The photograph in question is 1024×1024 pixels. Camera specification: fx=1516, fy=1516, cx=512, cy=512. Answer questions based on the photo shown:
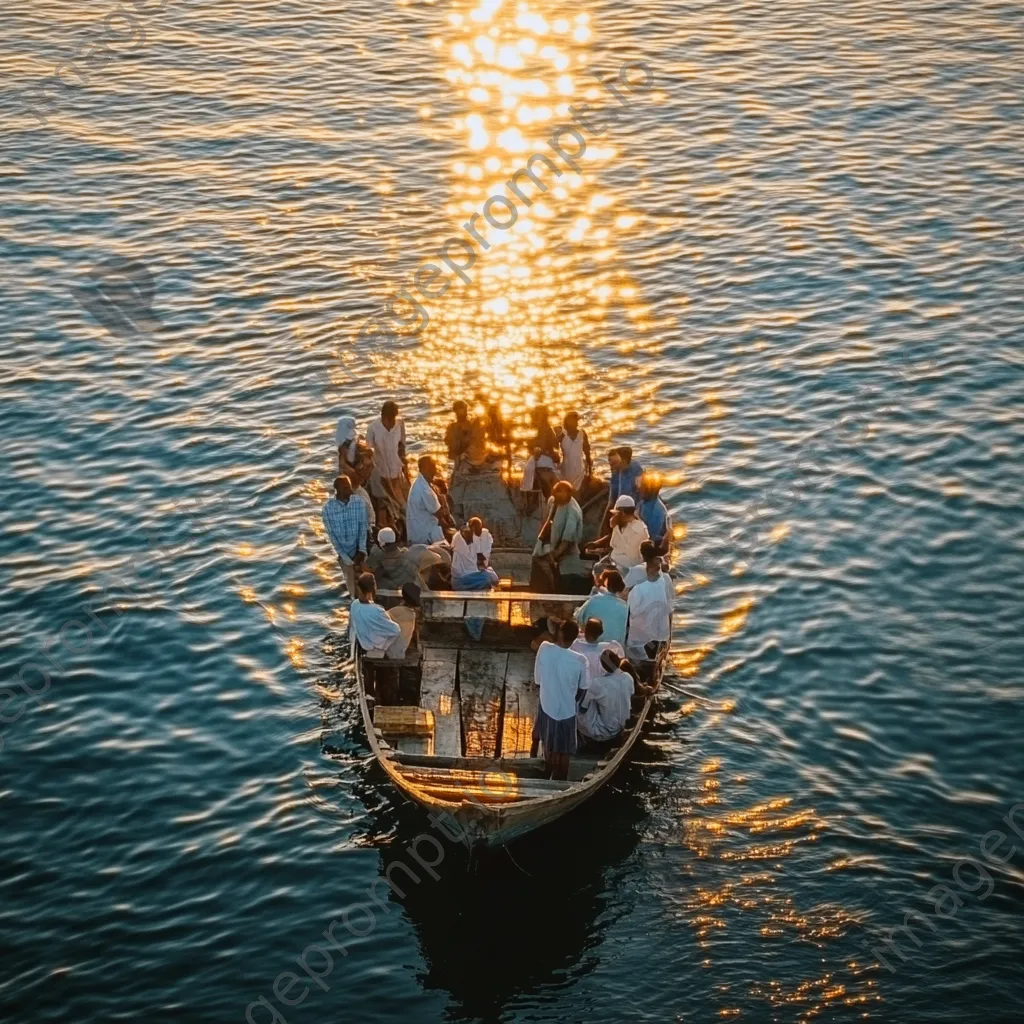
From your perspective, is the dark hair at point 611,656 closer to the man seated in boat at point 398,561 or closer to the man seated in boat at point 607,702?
the man seated in boat at point 607,702

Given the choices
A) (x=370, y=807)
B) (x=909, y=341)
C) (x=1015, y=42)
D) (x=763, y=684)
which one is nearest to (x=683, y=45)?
(x=1015, y=42)

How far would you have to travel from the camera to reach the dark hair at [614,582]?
23.3 m

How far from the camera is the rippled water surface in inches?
808

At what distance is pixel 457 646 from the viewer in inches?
957

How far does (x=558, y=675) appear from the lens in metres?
20.9

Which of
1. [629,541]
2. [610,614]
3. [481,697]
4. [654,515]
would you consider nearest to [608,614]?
[610,614]

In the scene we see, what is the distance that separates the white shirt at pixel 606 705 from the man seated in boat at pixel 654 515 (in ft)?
13.0

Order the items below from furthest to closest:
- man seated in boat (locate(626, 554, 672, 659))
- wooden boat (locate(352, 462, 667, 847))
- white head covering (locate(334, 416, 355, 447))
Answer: white head covering (locate(334, 416, 355, 447)) < man seated in boat (locate(626, 554, 672, 659)) < wooden boat (locate(352, 462, 667, 847))

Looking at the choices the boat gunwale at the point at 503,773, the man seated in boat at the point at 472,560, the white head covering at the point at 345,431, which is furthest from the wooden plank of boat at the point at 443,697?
the white head covering at the point at 345,431

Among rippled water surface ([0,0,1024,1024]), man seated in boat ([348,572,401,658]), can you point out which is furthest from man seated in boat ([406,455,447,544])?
man seated in boat ([348,572,401,658])

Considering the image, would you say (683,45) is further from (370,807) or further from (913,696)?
(370,807)

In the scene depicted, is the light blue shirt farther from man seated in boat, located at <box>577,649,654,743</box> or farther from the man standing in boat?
the man standing in boat

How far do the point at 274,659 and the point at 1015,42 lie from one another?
36052mm

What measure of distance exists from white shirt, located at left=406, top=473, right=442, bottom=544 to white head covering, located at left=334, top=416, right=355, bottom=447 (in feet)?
6.83
